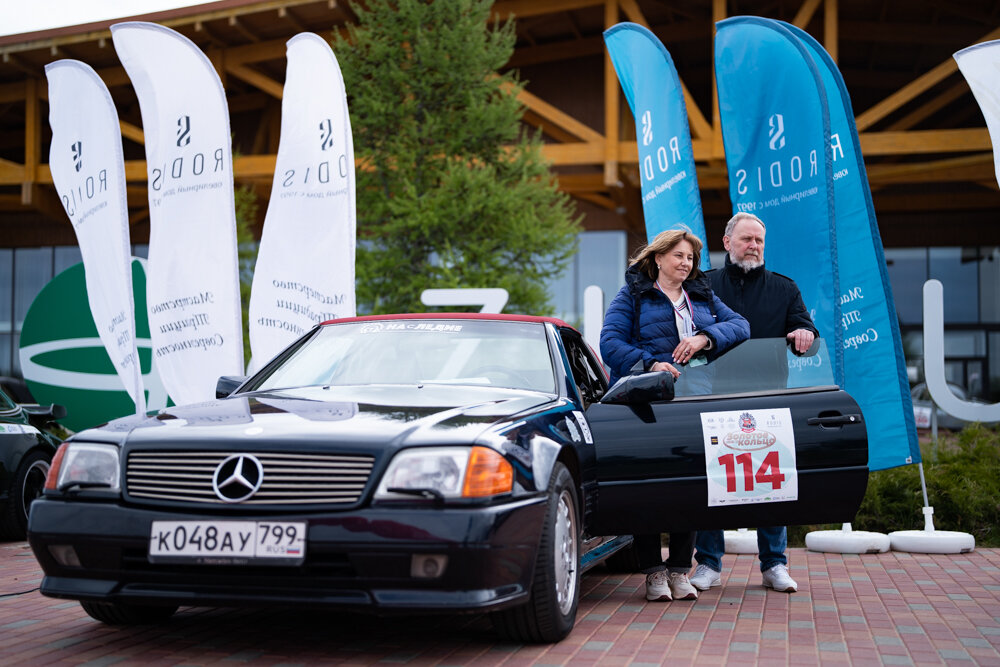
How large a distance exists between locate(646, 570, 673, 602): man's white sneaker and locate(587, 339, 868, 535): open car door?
0.67m

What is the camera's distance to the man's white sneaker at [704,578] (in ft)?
18.1

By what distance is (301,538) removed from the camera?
135 inches

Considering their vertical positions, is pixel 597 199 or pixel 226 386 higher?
pixel 597 199

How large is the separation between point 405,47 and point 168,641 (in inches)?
508

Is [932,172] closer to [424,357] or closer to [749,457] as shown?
[749,457]

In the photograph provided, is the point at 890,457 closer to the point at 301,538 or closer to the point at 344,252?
the point at 344,252

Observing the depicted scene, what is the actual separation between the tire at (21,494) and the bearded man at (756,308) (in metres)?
5.11

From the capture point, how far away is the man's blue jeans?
556 centimetres

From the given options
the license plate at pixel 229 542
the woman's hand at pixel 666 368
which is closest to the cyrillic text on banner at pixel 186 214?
the woman's hand at pixel 666 368

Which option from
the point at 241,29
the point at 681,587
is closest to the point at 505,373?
the point at 681,587

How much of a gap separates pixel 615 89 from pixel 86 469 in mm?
17037

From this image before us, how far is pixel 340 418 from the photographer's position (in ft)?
12.5

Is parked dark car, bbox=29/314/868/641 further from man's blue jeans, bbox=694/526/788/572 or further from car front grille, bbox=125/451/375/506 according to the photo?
man's blue jeans, bbox=694/526/788/572

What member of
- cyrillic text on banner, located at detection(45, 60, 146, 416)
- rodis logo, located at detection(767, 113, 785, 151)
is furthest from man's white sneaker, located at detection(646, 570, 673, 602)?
cyrillic text on banner, located at detection(45, 60, 146, 416)
